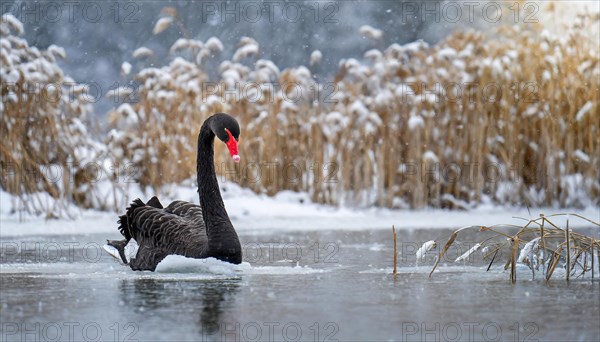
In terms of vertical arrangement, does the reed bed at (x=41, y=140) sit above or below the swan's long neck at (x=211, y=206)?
above

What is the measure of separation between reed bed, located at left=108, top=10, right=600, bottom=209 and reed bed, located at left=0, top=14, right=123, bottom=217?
589 millimetres

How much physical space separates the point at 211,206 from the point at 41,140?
4.61 m

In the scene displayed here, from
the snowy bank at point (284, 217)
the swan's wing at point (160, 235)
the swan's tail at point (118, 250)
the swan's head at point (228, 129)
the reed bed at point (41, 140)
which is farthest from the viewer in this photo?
the reed bed at point (41, 140)

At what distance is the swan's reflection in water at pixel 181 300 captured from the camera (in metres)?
4.69

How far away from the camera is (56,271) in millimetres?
6727

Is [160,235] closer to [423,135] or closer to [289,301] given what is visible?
[289,301]

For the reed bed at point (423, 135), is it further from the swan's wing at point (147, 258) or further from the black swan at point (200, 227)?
the swan's wing at point (147, 258)

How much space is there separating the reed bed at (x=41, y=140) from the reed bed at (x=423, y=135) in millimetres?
589

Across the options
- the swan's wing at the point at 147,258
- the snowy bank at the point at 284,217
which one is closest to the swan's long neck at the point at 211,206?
the swan's wing at the point at 147,258

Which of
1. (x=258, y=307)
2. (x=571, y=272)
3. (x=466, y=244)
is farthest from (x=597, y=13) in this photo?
(x=258, y=307)

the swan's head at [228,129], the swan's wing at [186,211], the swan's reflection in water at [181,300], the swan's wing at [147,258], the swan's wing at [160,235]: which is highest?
the swan's head at [228,129]

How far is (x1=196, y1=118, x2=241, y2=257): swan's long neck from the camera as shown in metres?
6.48

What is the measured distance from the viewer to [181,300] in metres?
5.29

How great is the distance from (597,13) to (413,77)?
7.60 ft
